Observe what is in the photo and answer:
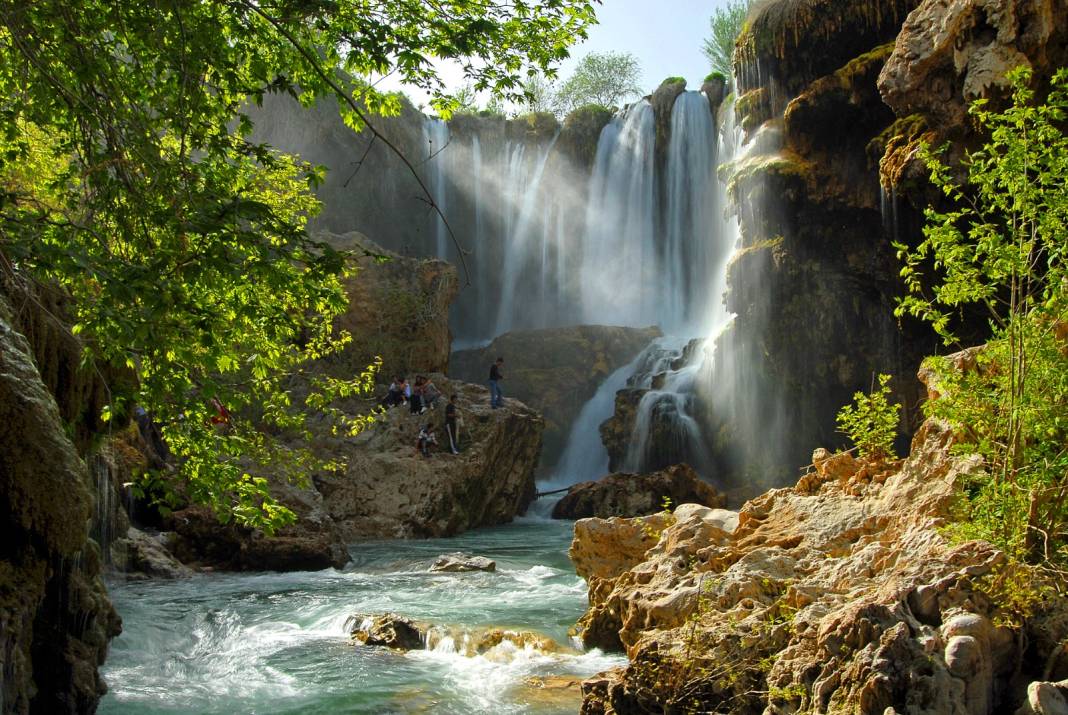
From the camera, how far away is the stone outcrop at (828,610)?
462 centimetres

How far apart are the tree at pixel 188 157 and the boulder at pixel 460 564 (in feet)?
27.6

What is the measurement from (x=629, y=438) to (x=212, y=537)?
1384 cm

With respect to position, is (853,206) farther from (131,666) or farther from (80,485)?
(80,485)

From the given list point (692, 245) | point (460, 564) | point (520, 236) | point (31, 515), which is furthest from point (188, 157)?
point (520, 236)

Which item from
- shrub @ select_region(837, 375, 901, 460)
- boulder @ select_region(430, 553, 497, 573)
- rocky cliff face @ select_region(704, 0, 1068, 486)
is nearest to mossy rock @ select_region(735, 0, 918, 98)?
rocky cliff face @ select_region(704, 0, 1068, 486)

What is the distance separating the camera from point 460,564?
1474 cm

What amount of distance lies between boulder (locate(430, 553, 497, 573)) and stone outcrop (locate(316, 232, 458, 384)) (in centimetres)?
1050

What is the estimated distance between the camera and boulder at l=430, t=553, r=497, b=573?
14.6m

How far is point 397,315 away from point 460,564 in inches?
495

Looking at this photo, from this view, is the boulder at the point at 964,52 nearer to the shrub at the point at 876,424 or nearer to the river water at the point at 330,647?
A: the shrub at the point at 876,424

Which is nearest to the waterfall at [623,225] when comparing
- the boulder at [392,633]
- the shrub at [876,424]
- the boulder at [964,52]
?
the boulder at [964,52]

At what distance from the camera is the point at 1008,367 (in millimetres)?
5684

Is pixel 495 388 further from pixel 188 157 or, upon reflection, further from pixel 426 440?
pixel 188 157

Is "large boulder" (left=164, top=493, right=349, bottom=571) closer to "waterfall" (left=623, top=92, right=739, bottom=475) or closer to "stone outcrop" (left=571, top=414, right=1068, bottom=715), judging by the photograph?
"stone outcrop" (left=571, top=414, right=1068, bottom=715)
